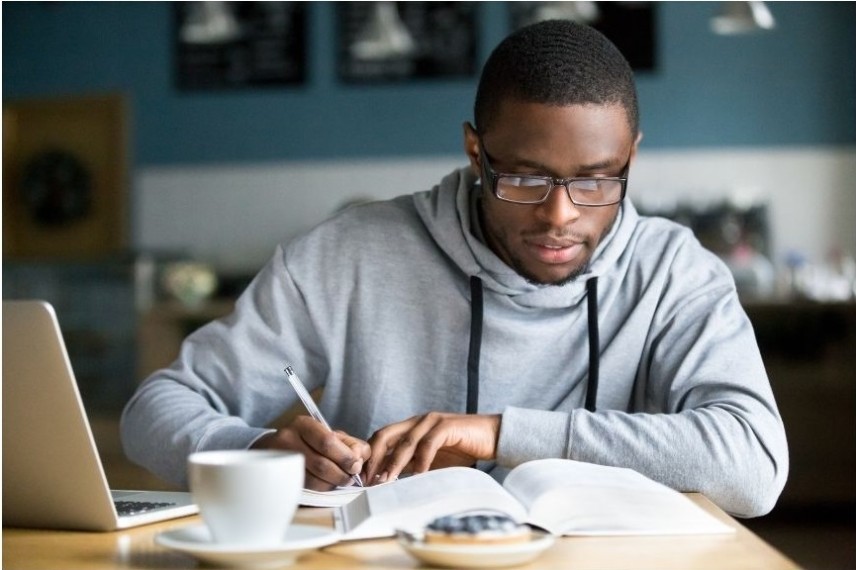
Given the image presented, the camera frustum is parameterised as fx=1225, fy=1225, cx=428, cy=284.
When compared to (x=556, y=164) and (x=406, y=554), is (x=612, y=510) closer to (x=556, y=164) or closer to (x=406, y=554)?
(x=406, y=554)

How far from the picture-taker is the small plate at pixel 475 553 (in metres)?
0.88

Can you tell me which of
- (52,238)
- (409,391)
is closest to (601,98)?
(409,391)

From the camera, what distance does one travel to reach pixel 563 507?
3.41ft

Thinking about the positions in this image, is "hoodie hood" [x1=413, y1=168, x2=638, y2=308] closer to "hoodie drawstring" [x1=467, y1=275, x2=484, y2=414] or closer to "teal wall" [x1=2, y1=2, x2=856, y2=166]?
"hoodie drawstring" [x1=467, y1=275, x2=484, y2=414]

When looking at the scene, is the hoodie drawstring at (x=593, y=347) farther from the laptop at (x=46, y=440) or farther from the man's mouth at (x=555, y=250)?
the laptop at (x=46, y=440)

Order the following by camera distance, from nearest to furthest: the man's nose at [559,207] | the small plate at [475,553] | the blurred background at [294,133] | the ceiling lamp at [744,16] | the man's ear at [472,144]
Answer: the small plate at [475,553], the man's nose at [559,207], the man's ear at [472,144], the ceiling lamp at [744,16], the blurred background at [294,133]

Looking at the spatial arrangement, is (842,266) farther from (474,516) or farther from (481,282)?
→ (474,516)

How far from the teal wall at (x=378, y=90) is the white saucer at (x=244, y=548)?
5.09m

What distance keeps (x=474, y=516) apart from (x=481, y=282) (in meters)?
0.80

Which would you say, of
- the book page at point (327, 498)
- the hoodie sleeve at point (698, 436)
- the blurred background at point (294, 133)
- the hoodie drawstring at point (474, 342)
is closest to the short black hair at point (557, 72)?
the hoodie drawstring at point (474, 342)

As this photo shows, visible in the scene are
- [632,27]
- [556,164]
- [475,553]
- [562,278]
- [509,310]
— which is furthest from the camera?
[632,27]

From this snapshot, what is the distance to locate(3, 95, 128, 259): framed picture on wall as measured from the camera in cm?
643

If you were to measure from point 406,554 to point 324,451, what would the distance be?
32 cm

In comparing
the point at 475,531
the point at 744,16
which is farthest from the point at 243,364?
the point at 744,16
